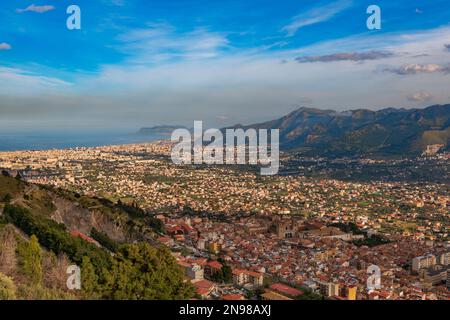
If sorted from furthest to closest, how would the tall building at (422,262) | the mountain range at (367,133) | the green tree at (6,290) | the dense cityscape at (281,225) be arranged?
the mountain range at (367,133)
the tall building at (422,262)
the dense cityscape at (281,225)
the green tree at (6,290)

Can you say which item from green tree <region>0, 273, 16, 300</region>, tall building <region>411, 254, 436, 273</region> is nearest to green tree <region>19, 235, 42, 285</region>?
green tree <region>0, 273, 16, 300</region>

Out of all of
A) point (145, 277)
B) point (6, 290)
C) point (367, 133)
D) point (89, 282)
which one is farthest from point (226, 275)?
point (367, 133)

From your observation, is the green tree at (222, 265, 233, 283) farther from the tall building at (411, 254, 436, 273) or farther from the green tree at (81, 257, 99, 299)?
the tall building at (411, 254, 436, 273)

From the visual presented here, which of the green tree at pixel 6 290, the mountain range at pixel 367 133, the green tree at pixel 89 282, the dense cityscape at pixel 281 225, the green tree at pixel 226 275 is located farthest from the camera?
the mountain range at pixel 367 133

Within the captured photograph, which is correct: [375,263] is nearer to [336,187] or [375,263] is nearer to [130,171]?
[336,187]

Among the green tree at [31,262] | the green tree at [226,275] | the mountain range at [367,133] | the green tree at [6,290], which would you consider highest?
the mountain range at [367,133]

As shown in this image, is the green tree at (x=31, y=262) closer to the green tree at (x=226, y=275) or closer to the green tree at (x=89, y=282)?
the green tree at (x=89, y=282)

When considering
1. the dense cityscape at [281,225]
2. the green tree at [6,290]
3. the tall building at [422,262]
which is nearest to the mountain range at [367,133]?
the dense cityscape at [281,225]
